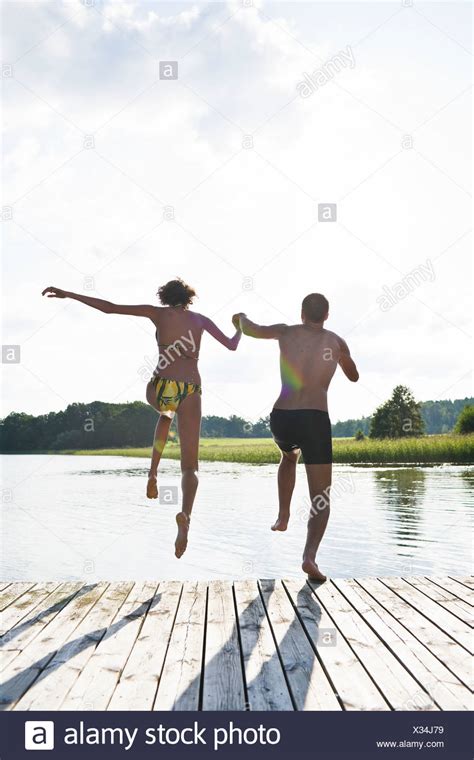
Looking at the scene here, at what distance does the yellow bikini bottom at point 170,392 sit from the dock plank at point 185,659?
4.02 ft

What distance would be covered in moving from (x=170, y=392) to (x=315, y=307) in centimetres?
112

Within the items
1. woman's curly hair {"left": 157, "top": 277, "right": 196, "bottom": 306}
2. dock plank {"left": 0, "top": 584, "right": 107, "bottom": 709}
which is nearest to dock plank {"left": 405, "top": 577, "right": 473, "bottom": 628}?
dock plank {"left": 0, "top": 584, "right": 107, "bottom": 709}

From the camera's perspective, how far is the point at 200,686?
3.07 metres

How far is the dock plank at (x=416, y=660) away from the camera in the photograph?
2930 millimetres

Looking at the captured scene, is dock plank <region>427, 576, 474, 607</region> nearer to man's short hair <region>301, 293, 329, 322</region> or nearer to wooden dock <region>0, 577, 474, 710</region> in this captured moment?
wooden dock <region>0, 577, 474, 710</region>

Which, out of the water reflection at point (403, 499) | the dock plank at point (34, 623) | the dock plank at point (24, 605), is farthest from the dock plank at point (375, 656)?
the water reflection at point (403, 499)

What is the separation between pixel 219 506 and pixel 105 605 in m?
12.0

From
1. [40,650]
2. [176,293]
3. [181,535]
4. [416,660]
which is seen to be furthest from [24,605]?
[416,660]

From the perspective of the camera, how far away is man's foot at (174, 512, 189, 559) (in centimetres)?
430

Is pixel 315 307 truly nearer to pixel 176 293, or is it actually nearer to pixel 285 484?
pixel 176 293

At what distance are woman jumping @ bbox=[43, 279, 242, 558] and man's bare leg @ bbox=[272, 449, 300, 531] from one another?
600 mm
